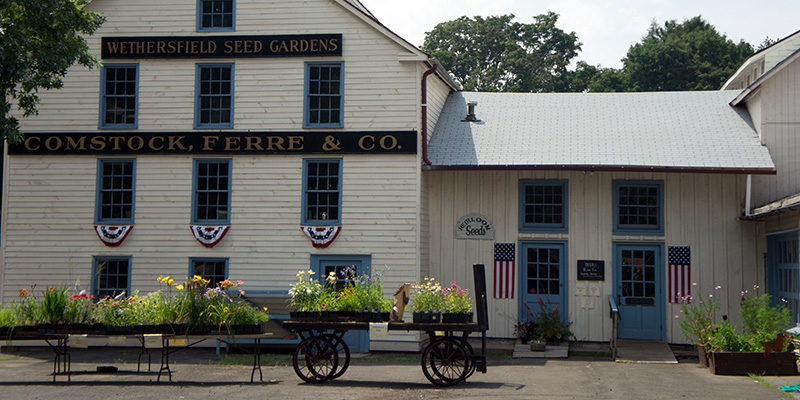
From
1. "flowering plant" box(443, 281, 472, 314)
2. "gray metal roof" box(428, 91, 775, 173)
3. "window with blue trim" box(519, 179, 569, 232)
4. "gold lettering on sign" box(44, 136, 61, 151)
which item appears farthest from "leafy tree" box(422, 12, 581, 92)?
"flowering plant" box(443, 281, 472, 314)

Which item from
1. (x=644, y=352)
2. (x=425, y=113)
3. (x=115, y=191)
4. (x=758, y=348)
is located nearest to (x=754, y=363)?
(x=758, y=348)

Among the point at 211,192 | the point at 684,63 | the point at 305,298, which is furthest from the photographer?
the point at 684,63

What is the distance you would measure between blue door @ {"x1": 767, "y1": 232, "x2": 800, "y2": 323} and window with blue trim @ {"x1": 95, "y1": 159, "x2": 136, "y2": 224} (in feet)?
43.8

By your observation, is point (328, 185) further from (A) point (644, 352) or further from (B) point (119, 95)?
(A) point (644, 352)

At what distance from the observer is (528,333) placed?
16.7 meters

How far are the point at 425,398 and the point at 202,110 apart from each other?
9552 mm

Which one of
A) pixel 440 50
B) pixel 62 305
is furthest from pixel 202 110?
pixel 440 50

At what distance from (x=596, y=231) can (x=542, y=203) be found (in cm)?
132

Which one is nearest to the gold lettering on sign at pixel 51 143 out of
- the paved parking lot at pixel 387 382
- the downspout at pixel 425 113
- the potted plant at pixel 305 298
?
the paved parking lot at pixel 387 382

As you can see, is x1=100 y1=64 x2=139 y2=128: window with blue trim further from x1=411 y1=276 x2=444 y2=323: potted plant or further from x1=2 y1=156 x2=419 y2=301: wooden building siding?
x1=411 y1=276 x2=444 y2=323: potted plant

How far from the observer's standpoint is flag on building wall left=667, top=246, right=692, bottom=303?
666 inches

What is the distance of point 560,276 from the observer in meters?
17.4

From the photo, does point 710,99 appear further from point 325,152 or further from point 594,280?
point 325,152

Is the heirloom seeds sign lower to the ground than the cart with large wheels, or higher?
higher
